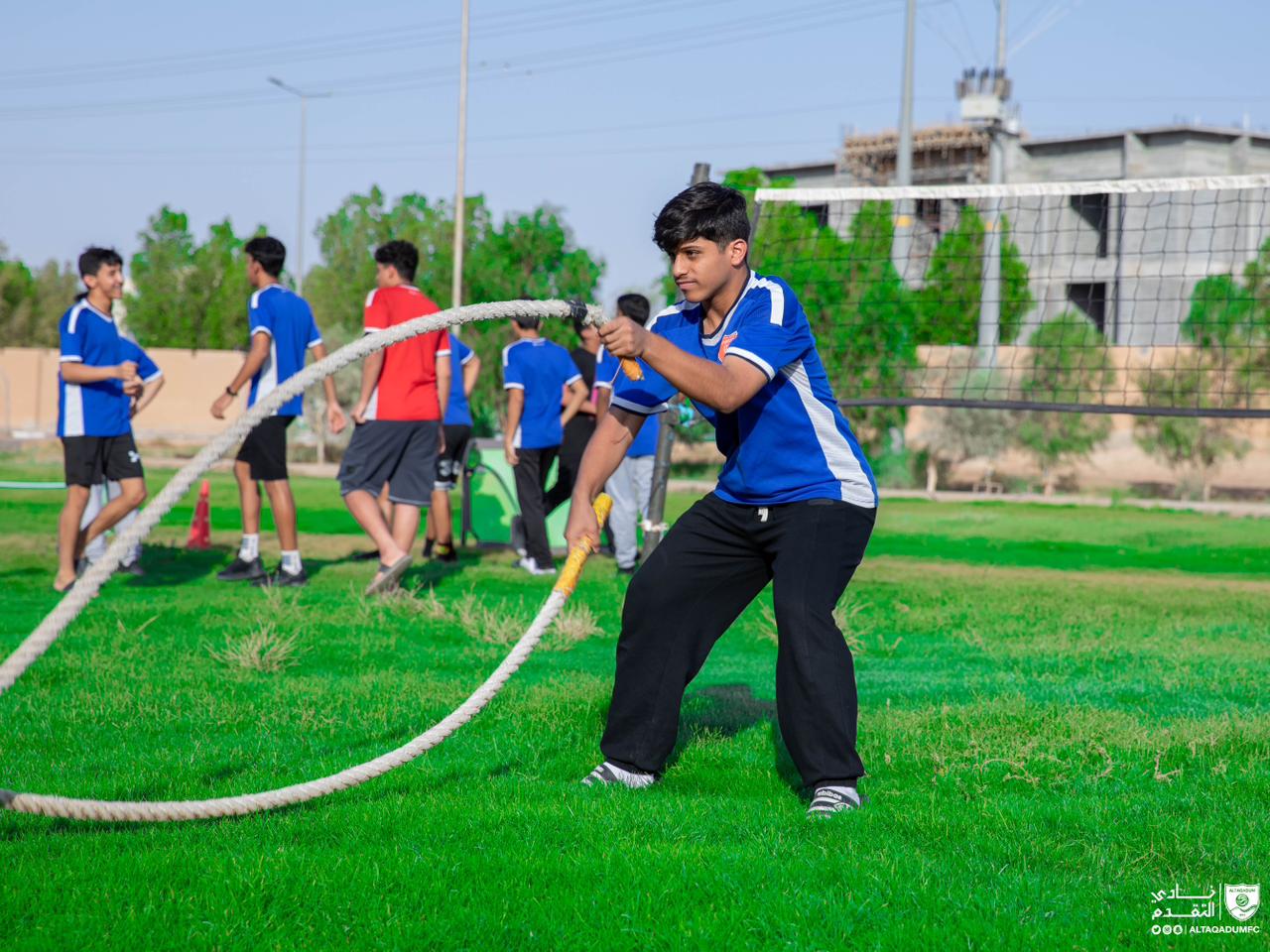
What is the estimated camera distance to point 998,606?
355 inches

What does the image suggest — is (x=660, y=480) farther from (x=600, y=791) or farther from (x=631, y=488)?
(x=600, y=791)

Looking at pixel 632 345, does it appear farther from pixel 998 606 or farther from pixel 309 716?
pixel 998 606

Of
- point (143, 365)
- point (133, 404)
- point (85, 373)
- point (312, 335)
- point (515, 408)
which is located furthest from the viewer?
point (515, 408)

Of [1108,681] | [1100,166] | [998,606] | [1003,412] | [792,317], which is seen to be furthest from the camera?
[1100,166]

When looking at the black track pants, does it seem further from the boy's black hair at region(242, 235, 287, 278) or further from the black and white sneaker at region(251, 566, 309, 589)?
the boy's black hair at region(242, 235, 287, 278)

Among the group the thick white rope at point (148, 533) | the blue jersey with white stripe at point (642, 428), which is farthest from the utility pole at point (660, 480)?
the thick white rope at point (148, 533)

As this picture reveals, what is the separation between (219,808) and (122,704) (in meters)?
2.00

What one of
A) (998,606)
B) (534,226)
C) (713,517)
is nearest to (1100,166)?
(534,226)

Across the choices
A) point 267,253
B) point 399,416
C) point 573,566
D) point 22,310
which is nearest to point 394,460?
point 399,416

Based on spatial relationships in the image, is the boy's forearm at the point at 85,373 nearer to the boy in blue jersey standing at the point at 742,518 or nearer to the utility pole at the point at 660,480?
the utility pole at the point at 660,480

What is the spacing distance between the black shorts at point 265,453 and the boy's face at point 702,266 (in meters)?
5.58

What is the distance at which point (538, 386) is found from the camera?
35.3 feet

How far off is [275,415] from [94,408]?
117cm

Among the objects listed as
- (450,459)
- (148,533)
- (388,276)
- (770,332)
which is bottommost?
(450,459)
